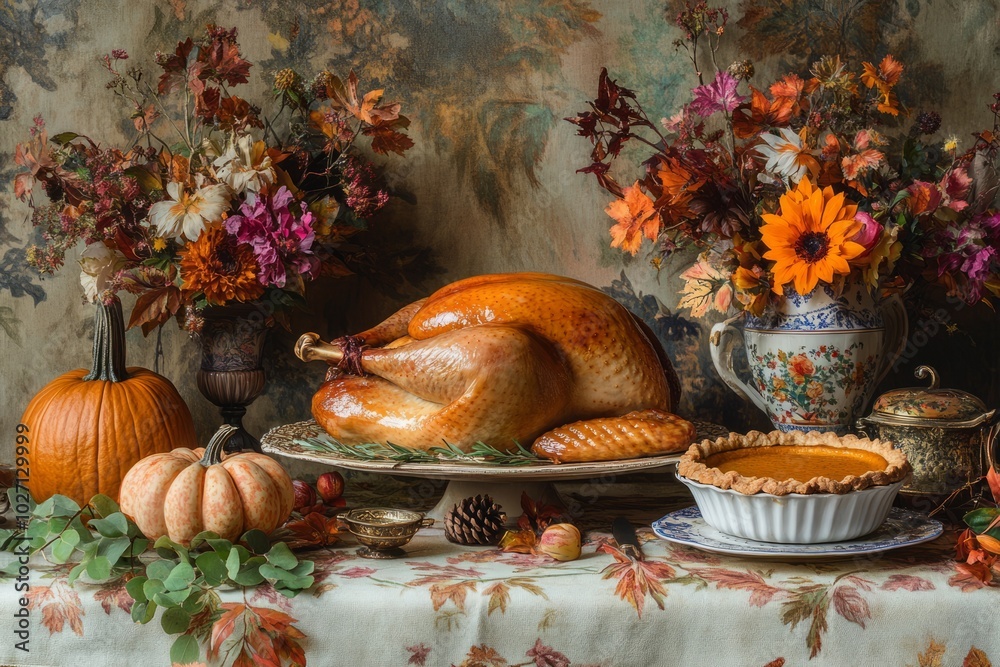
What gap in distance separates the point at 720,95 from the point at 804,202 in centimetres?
21

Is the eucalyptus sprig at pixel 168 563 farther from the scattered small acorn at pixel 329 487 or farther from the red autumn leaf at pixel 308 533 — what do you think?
the scattered small acorn at pixel 329 487

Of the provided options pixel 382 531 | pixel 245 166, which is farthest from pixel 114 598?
pixel 245 166

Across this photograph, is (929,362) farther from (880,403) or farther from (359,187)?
(359,187)

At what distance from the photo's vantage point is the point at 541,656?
1.03 metres

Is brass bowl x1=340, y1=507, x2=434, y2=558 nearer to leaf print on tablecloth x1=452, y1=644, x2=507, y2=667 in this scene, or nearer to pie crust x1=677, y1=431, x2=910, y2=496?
leaf print on tablecloth x1=452, y1=644, x2=507, y2=667

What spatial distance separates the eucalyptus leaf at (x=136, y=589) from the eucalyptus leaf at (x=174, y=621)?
0.04 meters

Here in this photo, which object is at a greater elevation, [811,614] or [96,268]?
[96,268]

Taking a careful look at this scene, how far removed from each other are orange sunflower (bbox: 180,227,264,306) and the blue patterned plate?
2.26 ft

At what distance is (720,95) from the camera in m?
1.31

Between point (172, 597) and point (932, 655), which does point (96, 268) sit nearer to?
point (172, 597)

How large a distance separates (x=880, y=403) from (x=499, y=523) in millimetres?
544

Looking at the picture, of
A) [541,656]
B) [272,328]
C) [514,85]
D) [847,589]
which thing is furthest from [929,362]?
[272,328]

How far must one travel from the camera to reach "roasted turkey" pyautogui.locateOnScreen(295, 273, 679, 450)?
4.16 feet

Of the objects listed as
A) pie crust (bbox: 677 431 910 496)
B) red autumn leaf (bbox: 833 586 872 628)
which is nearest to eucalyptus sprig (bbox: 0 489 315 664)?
pie crust (bbox: 677 431 910 496)
